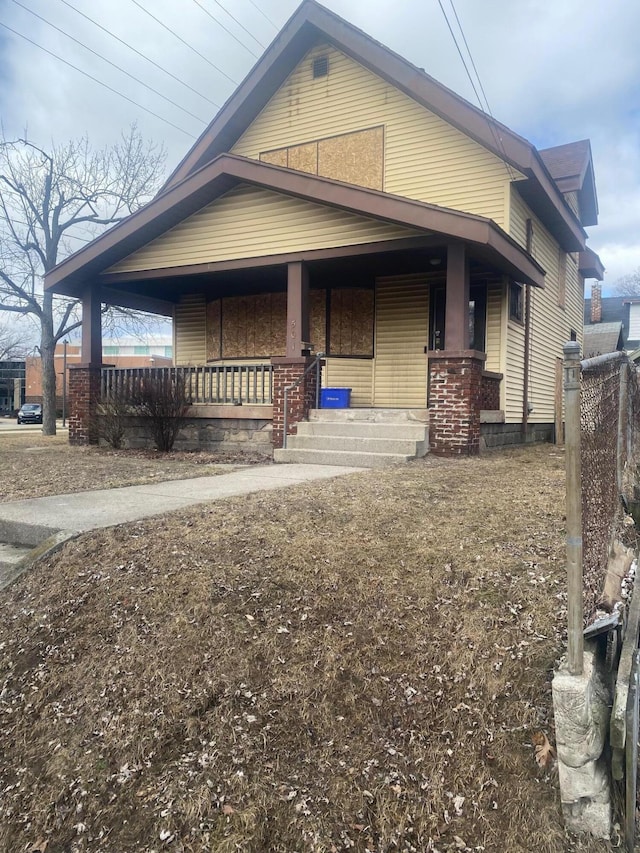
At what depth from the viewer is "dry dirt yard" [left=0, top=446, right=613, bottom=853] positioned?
6.48 ft

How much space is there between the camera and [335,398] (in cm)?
1109

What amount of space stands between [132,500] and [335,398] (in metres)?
6.38

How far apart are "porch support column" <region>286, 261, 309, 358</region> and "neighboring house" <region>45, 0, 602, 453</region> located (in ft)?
0.08

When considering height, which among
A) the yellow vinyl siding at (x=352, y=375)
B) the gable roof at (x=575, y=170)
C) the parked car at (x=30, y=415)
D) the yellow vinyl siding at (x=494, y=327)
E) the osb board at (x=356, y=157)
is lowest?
the parked car at (x=30, y=415)

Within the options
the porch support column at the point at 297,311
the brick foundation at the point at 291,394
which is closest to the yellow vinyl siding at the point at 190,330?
the porch support column at the point at 297,311

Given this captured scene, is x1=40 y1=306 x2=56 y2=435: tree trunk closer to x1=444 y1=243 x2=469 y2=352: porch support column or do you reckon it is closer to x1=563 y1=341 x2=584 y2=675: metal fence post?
x1=444 y1=243 x2=469 y2=352: porch support column

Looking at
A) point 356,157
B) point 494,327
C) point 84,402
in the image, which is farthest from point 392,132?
point 84,402

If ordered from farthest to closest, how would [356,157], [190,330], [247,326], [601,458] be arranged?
[190,330] → [247,326] → [356,157] → [601,458]

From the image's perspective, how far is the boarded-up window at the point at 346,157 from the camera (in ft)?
37.8

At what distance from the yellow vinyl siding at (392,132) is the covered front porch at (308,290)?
4.49 ft

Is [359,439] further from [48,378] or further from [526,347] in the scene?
[48,378]

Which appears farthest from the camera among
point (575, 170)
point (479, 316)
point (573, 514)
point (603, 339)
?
point (603, 339)

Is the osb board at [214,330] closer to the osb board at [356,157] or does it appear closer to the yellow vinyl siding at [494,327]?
the osb board at [356,157]

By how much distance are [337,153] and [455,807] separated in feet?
39.5
